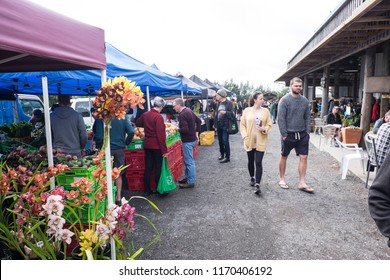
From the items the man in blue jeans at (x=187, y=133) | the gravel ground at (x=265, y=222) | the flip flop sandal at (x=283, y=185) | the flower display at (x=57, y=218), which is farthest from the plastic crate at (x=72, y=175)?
the flip flop sandal at (x=283, y=185)

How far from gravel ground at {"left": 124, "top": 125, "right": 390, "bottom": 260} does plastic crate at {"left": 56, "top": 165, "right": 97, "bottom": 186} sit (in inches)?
41.2

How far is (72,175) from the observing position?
3191 millimetres

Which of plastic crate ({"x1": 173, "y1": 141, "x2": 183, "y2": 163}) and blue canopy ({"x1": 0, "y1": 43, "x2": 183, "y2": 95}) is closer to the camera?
blue canopy ({"x1": 0, "y1": 43, "x2": 183, "y2": 95})

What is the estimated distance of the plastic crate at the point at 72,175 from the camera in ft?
10.3

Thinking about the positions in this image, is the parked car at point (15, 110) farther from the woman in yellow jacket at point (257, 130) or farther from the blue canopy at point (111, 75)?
the woman in yellow jacket at point (257, 130)

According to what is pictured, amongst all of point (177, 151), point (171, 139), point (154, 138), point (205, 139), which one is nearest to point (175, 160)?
point (177, 151)

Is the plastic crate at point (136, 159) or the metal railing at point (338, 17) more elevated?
the metal railing at point (338, 17)

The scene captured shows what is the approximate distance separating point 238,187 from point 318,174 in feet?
6.73

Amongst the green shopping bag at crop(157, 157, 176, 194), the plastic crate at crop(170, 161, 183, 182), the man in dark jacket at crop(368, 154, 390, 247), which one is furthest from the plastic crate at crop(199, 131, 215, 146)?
the man in dark jacket at crop(368, 154, 390, 247)

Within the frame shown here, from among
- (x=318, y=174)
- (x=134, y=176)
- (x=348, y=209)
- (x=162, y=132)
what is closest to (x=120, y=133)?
(x=162, y=132)

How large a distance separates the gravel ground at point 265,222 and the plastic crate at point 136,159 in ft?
1.64

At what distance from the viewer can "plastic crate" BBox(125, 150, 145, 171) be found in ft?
17.4

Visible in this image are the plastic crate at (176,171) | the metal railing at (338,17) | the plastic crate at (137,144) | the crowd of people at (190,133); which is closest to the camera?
the crowd of people at (190,133)

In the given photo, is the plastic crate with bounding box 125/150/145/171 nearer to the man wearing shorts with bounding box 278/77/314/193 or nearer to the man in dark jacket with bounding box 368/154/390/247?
the man wearing shorts with bounding box 278/77/314/193
